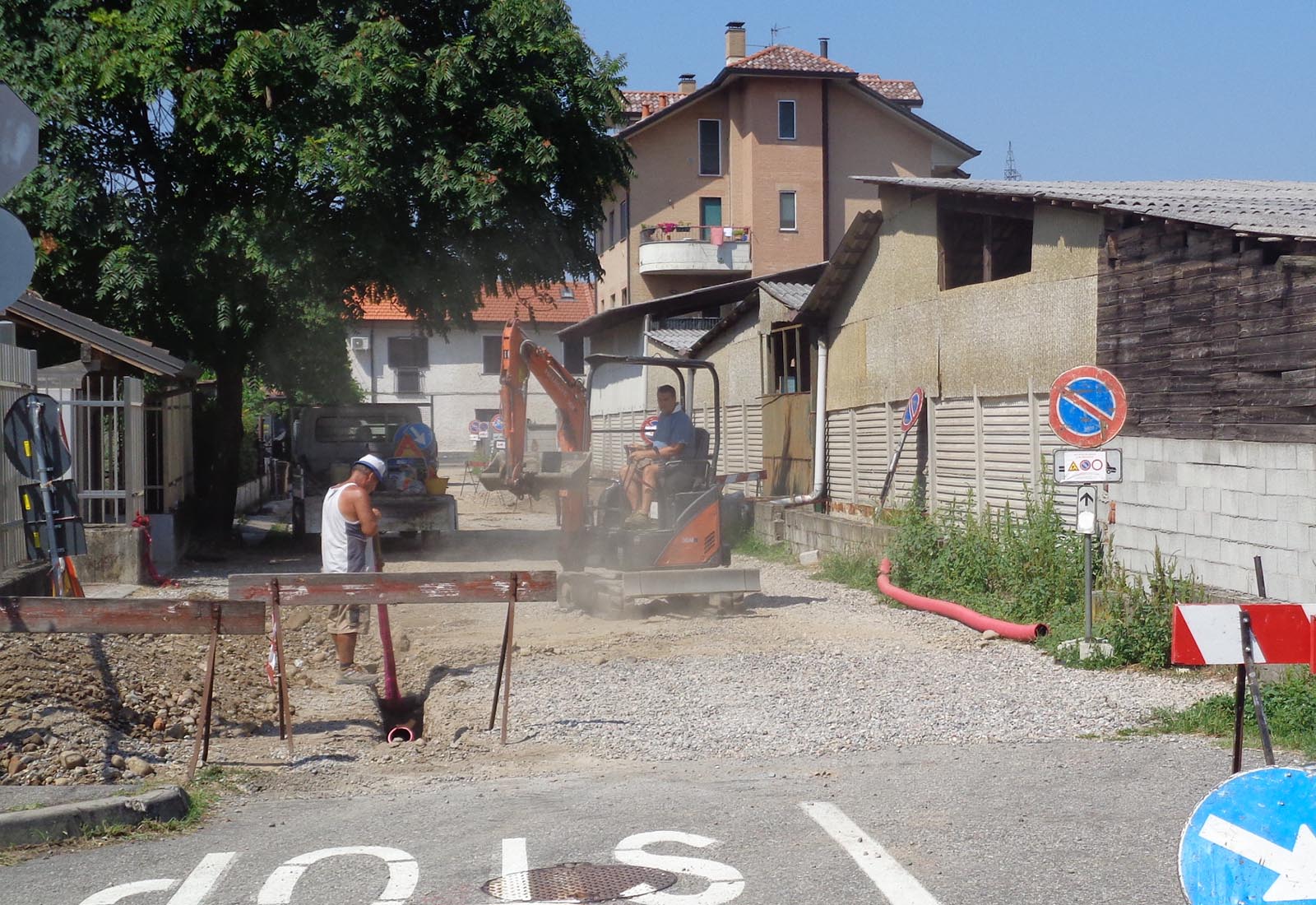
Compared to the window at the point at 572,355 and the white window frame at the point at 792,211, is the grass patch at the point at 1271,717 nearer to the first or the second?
the white window frame at the point at 792,211

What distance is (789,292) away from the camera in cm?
2533

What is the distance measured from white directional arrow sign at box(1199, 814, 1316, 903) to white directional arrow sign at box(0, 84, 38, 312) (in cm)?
561

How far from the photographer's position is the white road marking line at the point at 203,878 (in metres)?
5.50

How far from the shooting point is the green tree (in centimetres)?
1983

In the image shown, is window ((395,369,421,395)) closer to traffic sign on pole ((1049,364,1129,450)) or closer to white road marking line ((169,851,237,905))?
traffic sign on pole ((1049,364,1129,450))

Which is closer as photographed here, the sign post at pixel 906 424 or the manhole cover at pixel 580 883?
the manhole cover at pixel 580 883

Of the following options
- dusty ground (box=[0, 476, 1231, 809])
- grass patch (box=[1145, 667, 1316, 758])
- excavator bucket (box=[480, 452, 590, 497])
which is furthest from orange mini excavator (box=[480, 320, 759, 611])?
grass patch (box=[1145, 667, 1316, 758])

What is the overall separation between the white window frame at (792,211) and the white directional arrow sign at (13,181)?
44029mm

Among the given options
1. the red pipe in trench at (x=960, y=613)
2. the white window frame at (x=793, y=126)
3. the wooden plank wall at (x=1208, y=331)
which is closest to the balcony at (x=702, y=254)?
the white window frame at (x=793, y=126)

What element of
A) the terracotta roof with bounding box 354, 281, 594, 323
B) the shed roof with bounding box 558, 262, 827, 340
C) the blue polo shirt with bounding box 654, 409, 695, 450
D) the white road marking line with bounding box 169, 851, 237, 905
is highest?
the terracotta roof with bounding box 354, 281, 594, 323

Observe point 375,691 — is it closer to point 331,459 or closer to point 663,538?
point 663,538

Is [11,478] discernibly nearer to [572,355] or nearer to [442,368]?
[572,355]

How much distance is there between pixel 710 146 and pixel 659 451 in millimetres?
37757

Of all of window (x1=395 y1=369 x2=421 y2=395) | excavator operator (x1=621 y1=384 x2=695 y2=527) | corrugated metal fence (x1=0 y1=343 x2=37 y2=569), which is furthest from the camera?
window (x1=395 y1=369 x2=421 y2=395)
